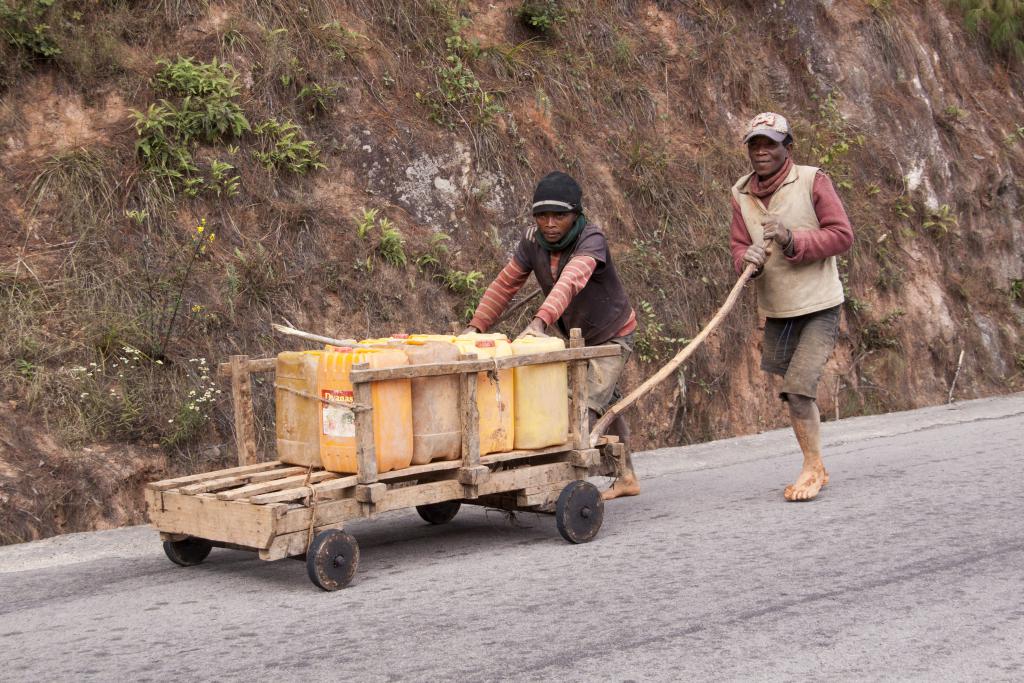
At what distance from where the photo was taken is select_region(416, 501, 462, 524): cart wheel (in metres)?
7.26

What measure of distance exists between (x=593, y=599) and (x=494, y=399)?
1.35 meters

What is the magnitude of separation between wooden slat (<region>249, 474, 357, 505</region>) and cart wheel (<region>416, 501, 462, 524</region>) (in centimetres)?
142

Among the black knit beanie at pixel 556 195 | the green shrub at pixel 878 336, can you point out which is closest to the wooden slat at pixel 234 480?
the black knit beanie at pixel 556 195

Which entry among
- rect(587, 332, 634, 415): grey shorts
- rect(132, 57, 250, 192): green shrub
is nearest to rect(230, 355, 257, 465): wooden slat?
rect(587, 332, 634, 415): grey shorts

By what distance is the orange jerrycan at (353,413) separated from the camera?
5.88 m

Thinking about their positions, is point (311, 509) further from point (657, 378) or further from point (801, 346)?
point (801, 346)

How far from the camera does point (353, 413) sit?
5.82m

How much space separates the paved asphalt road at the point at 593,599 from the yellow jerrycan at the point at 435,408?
0.59m

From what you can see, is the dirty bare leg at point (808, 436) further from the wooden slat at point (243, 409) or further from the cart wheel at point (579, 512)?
the wooden slat at point (243, 409)

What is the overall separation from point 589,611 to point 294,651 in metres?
1.28

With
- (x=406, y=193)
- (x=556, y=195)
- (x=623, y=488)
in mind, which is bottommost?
(x=623, y=488)

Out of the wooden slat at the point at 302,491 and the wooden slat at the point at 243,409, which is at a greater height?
the wooden slat at the point at 243,409

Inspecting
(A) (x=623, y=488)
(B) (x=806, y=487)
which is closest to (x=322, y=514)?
(A) (x=623, y=488)

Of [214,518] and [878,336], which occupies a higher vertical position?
[878,336]
